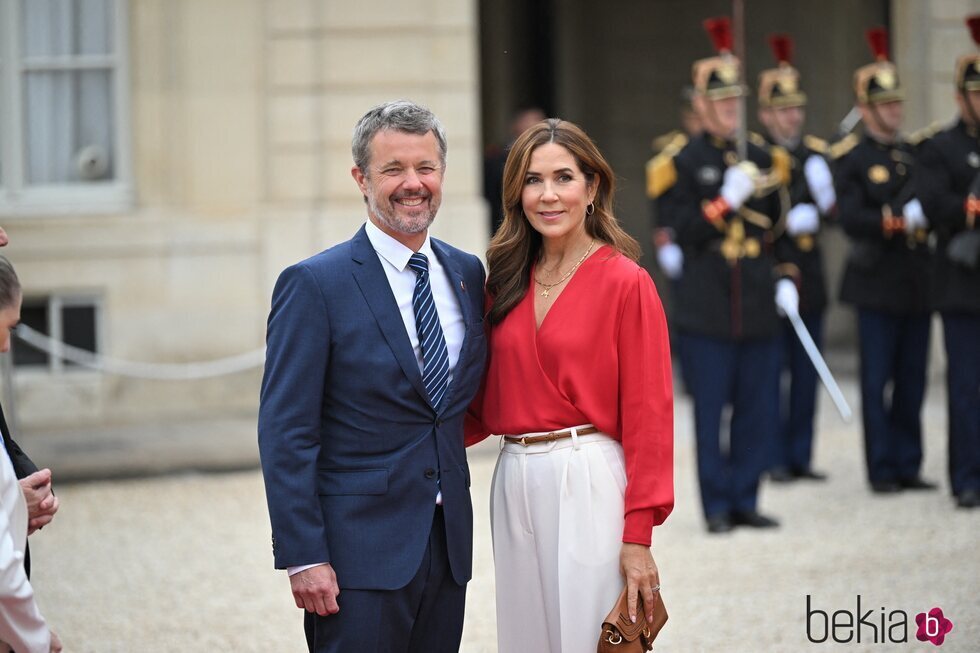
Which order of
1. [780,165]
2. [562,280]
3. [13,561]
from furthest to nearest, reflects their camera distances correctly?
[780,165]
[562,280]
[13,561]

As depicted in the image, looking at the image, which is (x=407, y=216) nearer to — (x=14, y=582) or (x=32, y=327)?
(x=14, y=582)

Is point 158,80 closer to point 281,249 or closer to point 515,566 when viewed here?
point 281,249

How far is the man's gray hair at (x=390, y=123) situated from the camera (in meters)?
3.36

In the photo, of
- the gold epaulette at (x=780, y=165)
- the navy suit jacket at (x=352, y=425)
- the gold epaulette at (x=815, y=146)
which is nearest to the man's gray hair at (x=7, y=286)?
the navy suit jacket at (x=352, y=425)

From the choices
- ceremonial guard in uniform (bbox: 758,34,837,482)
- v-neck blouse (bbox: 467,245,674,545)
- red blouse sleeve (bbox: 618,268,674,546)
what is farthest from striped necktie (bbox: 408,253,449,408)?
ceremonial guard in uniform (bbox: 758,34,837,482)

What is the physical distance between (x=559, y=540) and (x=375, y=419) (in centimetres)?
53

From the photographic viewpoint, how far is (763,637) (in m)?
5.33

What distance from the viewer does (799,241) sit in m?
8.48

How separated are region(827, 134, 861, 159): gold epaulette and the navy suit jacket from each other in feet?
17.2

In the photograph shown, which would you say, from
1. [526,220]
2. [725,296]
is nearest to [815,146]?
[725,296]

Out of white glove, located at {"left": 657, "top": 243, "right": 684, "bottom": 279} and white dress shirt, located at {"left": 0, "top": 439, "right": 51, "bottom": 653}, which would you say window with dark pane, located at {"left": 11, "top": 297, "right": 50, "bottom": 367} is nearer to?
white glove, located at {"left": 657, "top": 243, "right": 684, "bottom": 279}

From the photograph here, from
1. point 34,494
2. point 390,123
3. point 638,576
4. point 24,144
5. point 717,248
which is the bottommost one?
point 638,576

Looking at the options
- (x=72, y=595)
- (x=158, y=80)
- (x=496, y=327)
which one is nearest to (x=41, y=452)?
(x=158, y=80)

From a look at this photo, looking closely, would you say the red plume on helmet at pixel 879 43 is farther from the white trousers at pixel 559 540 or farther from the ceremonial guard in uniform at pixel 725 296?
the white trousers at pixel 559 540
